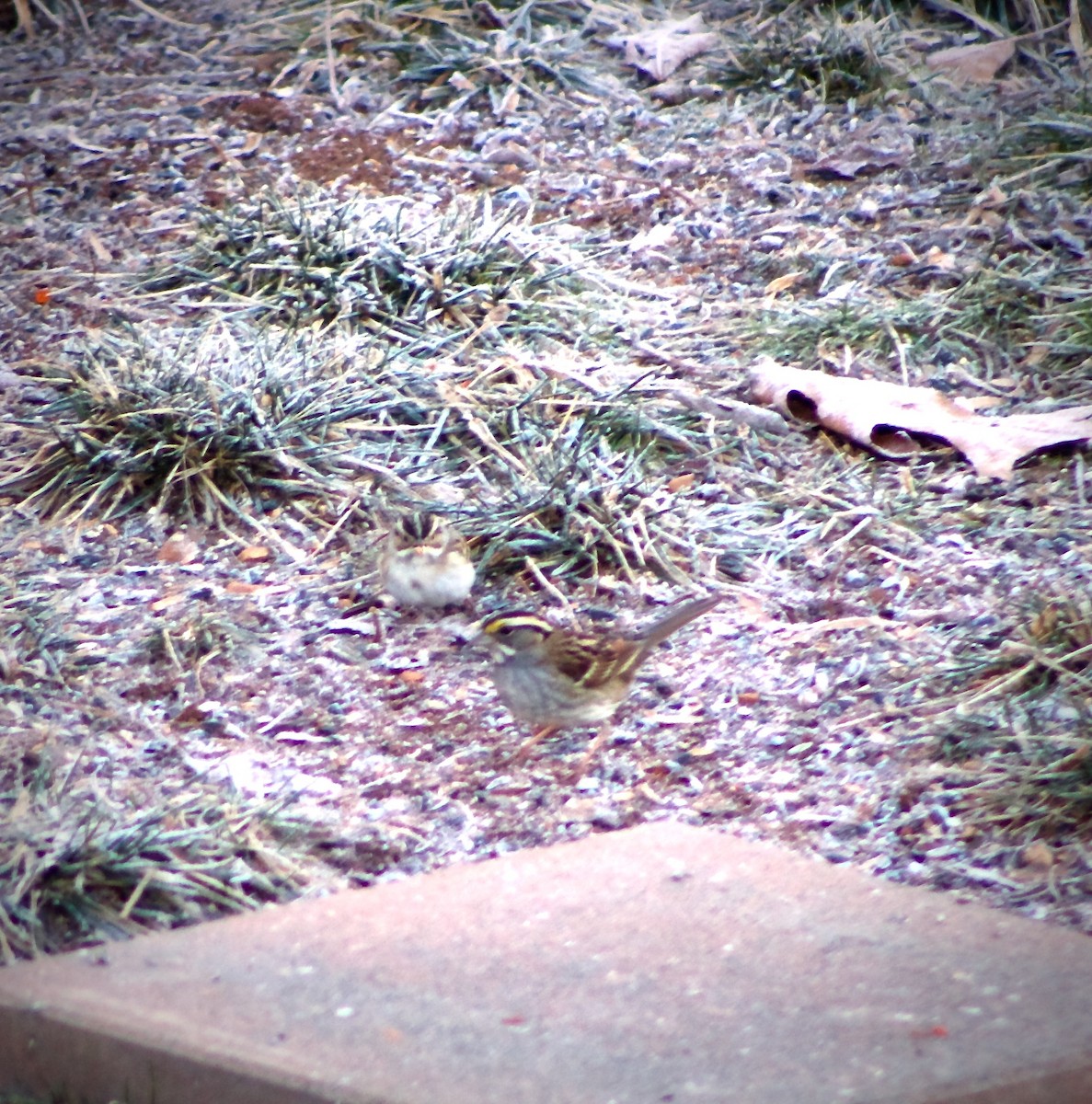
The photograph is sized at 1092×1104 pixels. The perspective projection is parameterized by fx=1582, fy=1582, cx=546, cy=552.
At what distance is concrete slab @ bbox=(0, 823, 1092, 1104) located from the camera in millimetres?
2383

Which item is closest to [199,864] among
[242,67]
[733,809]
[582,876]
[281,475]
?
[582,876]

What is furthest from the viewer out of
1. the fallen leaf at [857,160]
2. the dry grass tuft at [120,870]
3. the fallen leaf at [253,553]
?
the fallen leaf at [857,160]

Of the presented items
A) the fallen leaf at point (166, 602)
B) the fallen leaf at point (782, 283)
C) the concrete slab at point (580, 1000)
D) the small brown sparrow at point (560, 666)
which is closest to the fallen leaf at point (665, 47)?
the fallen leaf at point (782, 283)

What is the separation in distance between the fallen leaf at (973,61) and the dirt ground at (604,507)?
0.05m

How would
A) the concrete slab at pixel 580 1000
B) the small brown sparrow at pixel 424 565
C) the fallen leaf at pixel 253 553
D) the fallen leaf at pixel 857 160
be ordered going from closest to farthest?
1. the concrete slab at pixel 580 1000
2. the small brown sparrow at pixel 424 565
3. the fallen leaf at pixel 253 553
4. the fallen leaf at pixel 857 160

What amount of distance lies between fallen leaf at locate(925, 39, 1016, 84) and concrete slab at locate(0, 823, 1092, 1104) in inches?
226

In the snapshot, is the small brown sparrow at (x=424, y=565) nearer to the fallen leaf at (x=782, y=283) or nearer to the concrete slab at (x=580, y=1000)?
the concrete slab at (x=580, y=1000)

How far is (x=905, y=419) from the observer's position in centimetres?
536

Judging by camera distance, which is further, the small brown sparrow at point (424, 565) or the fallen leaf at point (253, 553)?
the fallen leaf at point (253, 553)

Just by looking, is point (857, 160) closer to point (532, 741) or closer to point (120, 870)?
point (532, 741)

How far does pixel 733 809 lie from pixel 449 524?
149 cm

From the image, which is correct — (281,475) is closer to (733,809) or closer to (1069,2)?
(733,809)

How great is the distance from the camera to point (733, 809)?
12.4 ft

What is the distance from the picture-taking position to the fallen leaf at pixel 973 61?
25.9 feet
